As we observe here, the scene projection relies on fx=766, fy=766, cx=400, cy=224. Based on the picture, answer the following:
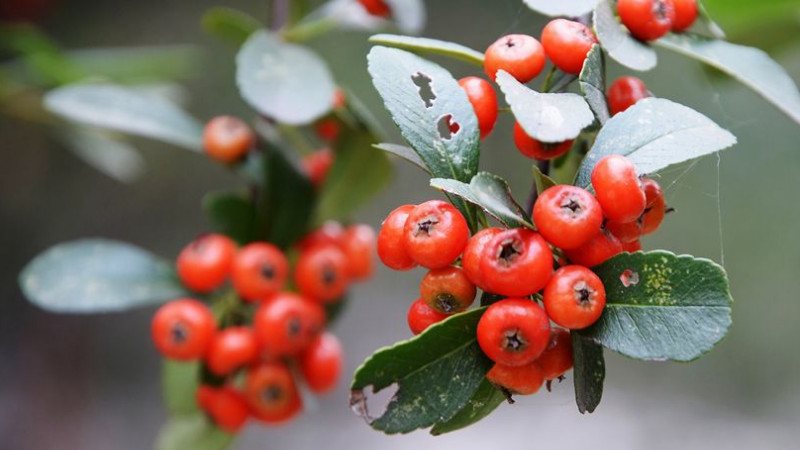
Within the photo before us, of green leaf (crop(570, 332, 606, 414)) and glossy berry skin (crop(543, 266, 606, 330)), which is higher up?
glossy berry skin (crop(543, 266, 606, 330))

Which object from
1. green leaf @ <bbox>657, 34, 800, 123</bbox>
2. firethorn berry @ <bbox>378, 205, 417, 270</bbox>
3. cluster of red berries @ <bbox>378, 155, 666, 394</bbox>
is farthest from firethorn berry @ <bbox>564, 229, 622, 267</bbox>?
green leaf @ <bbox>657, 34, 800, 123</bbox>

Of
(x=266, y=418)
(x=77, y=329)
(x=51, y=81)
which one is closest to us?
(x=266, y=418)

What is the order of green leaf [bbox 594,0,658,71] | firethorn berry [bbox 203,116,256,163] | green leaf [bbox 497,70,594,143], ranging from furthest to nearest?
firethorn berry [bbox 203,116,256,163], green leaf [bbox 594,0,658,71], green leaf [bbox 497,70,594,143]

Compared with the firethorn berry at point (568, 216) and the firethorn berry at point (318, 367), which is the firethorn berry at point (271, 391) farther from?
the firethorn berry at point (568, 216)

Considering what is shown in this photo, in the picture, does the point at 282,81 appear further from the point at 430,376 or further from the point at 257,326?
the point at 430,376

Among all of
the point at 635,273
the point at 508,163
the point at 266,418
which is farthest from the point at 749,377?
the point at 635,273

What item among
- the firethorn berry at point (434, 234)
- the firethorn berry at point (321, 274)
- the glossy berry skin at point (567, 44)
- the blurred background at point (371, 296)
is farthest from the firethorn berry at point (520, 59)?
the blurred background at point (371, 296)

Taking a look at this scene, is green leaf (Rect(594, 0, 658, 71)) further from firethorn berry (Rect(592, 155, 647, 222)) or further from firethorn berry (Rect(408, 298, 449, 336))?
firethorn berry (Rect(408, 298, 449, 336))

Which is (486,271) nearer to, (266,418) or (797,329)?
(266,418)
